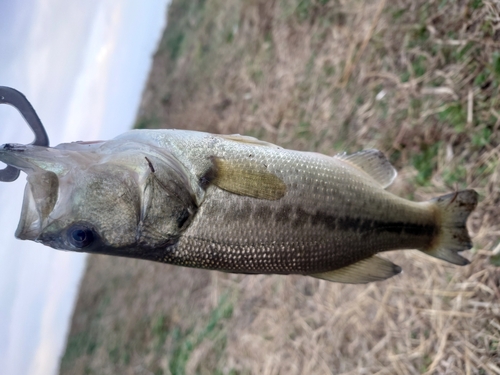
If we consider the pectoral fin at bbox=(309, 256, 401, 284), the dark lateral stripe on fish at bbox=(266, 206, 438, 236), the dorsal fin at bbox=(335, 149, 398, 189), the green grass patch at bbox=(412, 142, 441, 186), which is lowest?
the pectoral fin at bbox=(309, 256, 401, 284)

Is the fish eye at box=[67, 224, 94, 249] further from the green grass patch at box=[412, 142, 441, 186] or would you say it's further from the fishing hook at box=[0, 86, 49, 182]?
the green grass patch at box=[412, 142, 441, 186]

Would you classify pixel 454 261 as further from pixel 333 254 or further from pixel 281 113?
pixel 281 113

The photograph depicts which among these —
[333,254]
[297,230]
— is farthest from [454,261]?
[297,230]

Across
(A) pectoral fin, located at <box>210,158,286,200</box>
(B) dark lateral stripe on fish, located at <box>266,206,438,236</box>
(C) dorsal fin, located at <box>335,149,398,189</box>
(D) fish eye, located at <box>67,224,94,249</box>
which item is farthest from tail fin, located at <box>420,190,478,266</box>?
(D) fish eye, located at <box>67,224,94,249</box>

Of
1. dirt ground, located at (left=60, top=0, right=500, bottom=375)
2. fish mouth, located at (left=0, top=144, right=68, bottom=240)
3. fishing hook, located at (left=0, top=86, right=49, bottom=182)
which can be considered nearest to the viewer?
fish mouth, located at (left=0, top=144, right=68, bottom=240)

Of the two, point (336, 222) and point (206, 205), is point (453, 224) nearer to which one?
point (336, 222)

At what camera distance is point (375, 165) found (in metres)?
1.98

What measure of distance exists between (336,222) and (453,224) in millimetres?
601

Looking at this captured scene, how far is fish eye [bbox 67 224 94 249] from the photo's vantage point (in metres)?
1.50

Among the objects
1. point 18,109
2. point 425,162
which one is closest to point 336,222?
point 18,109

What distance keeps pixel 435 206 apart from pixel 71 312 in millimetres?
10271

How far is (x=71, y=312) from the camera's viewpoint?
10.4 metres

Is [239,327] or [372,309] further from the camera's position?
[239,327]

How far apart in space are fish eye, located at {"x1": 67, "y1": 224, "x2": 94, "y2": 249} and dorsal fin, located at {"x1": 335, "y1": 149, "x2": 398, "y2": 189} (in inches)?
44.1
